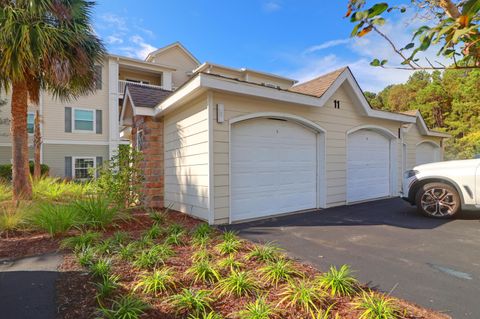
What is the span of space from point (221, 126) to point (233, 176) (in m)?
1.15

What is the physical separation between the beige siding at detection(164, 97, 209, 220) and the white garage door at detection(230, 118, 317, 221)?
0.67 meters

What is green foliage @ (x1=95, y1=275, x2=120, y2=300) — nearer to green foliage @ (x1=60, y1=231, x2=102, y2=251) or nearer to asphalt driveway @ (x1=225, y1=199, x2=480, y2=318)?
green foliage @ (x1=60, y1=231, x2=102, y2=251)

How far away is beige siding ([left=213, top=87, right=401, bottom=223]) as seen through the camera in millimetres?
5726

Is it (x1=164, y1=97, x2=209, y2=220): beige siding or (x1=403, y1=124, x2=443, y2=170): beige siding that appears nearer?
(x1=164, y1=97, x2=209, y2=220): beige siding

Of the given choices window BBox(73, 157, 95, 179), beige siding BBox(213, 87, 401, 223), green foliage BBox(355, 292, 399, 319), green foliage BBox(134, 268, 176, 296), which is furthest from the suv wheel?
window BBox(73, 157, 95, 179)

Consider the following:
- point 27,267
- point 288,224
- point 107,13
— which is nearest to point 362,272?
point 288,224

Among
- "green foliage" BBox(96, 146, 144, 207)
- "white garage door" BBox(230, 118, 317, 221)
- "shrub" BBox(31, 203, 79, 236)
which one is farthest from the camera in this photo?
"green foliage" BBox(96, 146, 144, 207)

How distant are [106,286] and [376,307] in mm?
2594

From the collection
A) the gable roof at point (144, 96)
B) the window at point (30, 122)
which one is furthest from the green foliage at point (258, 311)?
the window at point (30, 122)

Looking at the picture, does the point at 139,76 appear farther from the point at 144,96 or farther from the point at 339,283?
the point at 339,283

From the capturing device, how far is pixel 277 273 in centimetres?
303

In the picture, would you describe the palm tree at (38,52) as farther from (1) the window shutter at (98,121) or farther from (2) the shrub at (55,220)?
(1) the window shutter at (98,121)

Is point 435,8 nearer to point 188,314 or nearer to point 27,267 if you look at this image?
point 188,314

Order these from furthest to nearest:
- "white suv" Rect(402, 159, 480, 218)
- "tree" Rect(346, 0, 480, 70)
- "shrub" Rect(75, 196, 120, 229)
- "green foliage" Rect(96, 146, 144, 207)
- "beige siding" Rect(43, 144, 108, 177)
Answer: "beige siding" Rect(43, 144, 108, 177) < "green foliage" Rect(96, 146, 144, 207) < "white suv" Rect(402, 159, 480, 218) < "shrub" Rect(75, 196, 120, 229) < "tree" Rect(346, 0, 480, 70)
